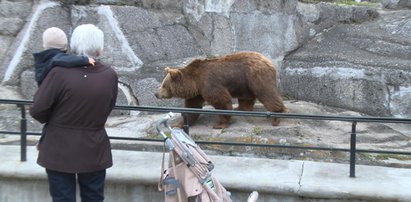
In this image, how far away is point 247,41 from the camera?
9.16 meters

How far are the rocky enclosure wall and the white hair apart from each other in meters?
4.28

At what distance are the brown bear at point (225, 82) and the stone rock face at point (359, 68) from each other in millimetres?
1509

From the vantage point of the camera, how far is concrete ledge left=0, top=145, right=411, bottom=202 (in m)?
4.73

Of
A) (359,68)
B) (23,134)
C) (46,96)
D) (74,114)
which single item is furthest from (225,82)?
(46,96)

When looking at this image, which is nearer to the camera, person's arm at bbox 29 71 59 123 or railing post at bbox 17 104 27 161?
person's arm at bbox 29 71 59 123

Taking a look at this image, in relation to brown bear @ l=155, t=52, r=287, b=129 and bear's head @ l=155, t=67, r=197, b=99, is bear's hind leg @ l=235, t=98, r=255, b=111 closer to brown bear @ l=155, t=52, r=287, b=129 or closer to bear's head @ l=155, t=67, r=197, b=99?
brown bear @ l=155, t=52, r=287, b=129

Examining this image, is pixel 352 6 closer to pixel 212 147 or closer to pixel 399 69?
pixel 399 69

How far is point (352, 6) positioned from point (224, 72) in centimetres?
351

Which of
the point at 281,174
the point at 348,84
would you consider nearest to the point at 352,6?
the point at 348,84

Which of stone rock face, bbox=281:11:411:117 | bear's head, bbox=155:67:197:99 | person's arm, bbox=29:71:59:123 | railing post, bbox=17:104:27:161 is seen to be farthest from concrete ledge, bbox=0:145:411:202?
stone rock face, bbox=281:11:411:117

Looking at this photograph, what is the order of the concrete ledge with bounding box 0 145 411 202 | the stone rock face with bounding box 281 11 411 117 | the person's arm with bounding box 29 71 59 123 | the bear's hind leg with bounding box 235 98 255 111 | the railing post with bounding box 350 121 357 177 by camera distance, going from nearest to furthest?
the person's arm with bounding box 29 71 59 123 < the concrete ledge with bounding box 0 145 411 202 < the railing post with bounding box 350 121 357 177 < the bear's hind leg with bounding box 235 98 255 111 < the stone rock face with bounding box 281 11 411 117

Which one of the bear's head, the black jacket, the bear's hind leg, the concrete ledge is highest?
the black jacket

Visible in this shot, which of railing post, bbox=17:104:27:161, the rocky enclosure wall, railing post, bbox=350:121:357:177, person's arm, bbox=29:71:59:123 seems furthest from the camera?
the rocky enclosure wall

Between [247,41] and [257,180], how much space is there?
4578 mm
